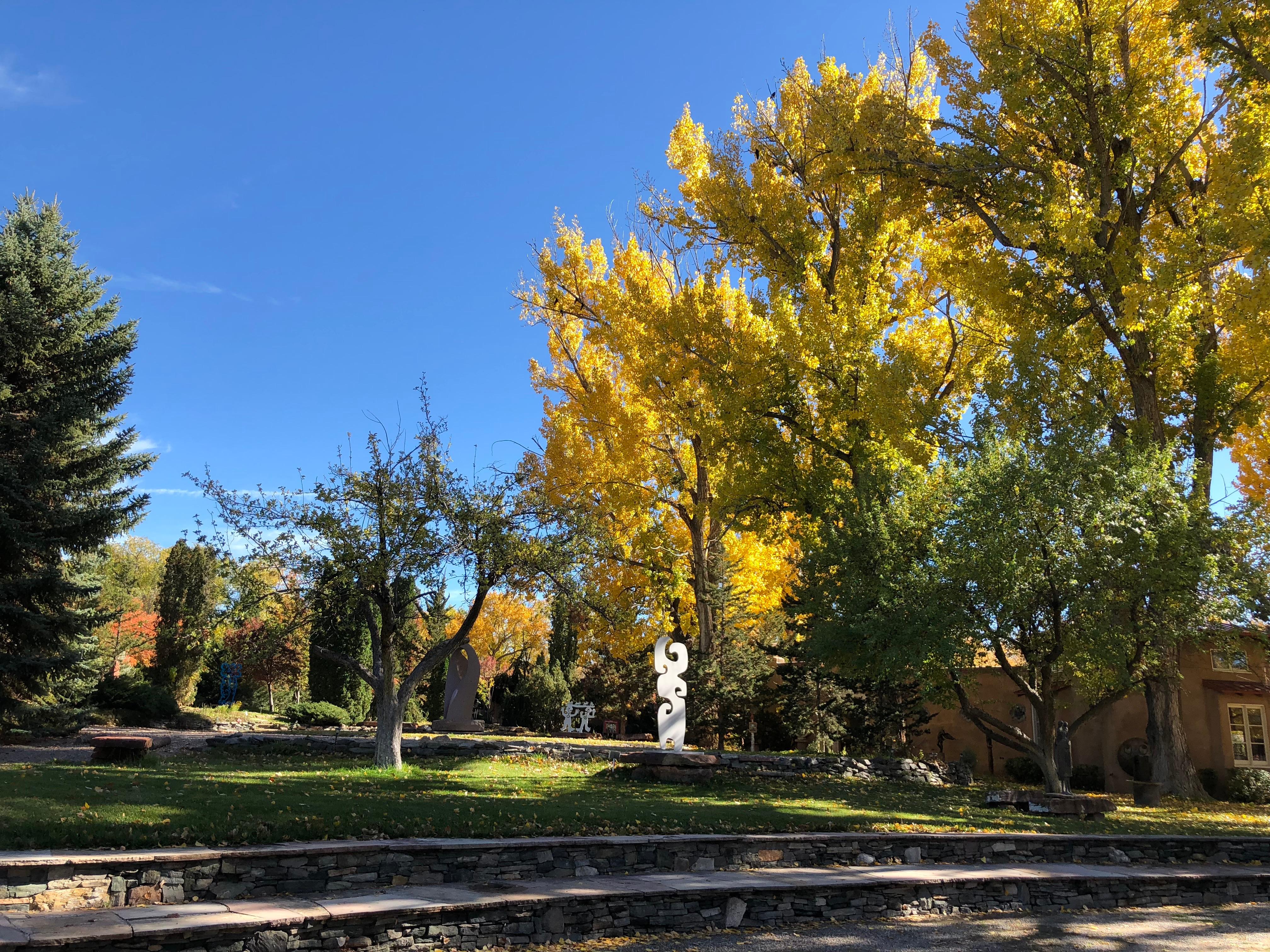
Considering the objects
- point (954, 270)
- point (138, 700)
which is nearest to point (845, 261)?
point (954, 270)

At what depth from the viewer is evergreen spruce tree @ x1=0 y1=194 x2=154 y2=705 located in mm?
16219

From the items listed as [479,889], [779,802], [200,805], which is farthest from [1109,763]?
[200,805]

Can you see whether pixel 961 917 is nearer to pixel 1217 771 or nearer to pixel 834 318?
pixel 834 318

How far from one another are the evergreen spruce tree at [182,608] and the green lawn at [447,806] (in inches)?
394

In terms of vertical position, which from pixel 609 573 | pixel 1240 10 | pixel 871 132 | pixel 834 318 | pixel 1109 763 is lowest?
pixel 1109 763

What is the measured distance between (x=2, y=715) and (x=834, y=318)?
55.8ft

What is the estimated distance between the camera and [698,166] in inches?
720

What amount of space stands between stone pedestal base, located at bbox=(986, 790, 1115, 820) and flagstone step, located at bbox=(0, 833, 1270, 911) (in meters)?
1.89

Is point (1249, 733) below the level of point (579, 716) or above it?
above

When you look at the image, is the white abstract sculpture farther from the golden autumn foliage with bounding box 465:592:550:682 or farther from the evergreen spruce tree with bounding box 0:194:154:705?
the golden autumn foliage with bounding box 465:592:550:682

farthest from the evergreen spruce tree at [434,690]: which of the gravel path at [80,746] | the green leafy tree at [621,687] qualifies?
the gravel path at [80,746]

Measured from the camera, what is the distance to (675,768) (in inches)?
512

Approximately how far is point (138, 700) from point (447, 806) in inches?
533

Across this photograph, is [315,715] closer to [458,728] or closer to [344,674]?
[344,674]
